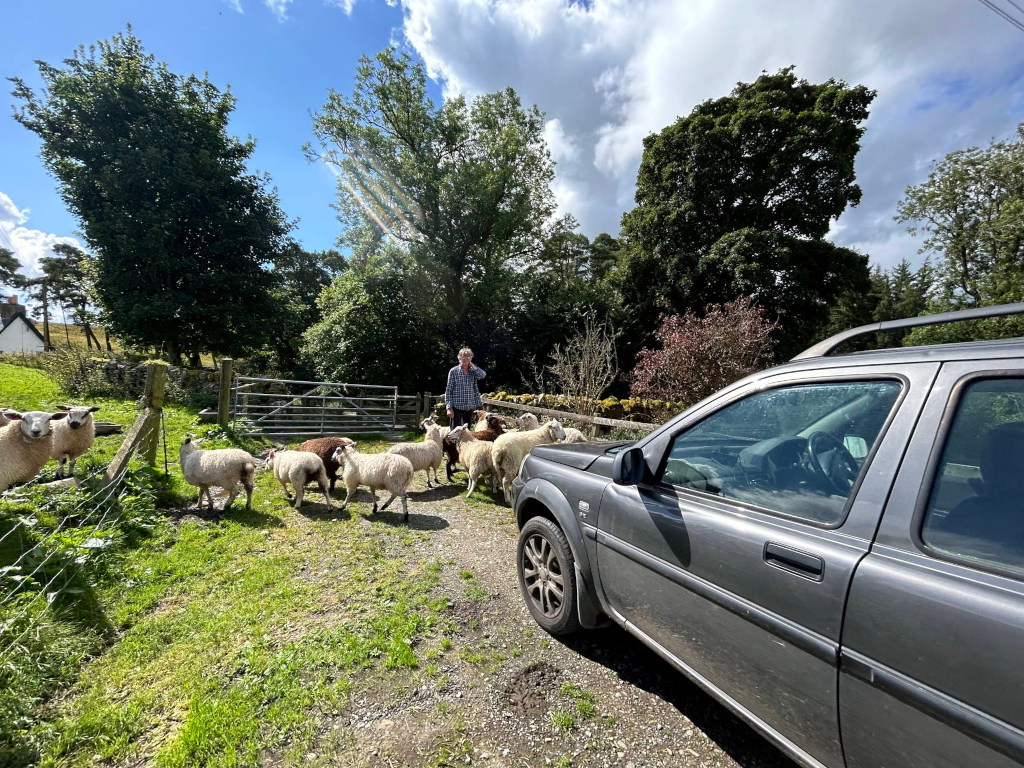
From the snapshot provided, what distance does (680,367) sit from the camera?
8906 millimetres

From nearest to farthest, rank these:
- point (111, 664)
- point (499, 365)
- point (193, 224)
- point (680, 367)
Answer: point (111, 664) → point (680, 367) → point (193, 224) → point (499, 365)

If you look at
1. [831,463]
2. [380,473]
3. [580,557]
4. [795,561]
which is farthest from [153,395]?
[831,463]

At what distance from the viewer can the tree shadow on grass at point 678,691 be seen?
2150 millimetres

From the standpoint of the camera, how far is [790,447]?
1.98m

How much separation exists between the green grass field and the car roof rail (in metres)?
3.12

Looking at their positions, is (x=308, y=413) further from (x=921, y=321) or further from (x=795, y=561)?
(x=921, y=321)

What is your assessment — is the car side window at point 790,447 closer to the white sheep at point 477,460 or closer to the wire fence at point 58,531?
the wire fence at point 58,531

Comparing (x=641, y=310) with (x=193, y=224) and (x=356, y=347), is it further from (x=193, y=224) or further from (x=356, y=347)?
(x=193, y=224)

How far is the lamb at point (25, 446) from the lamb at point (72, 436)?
76 cm

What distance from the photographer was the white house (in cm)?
4325

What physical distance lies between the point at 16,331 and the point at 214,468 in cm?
A: 6497

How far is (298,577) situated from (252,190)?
21045 millimetres

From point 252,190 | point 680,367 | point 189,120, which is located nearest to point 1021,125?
point 680,367

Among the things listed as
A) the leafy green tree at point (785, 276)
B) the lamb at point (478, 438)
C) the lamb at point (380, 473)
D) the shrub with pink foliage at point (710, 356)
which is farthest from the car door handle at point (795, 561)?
the leafy green tree at point (785, 276)
